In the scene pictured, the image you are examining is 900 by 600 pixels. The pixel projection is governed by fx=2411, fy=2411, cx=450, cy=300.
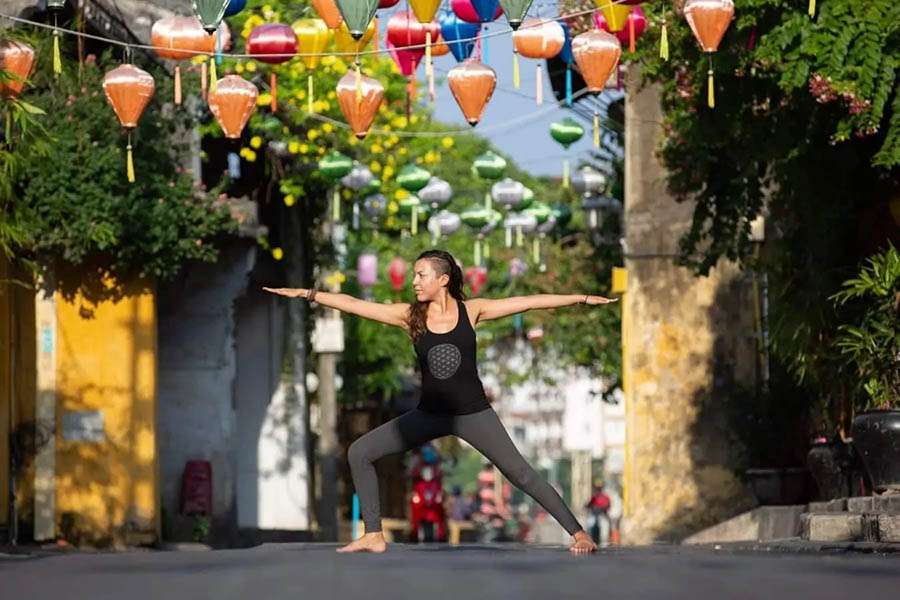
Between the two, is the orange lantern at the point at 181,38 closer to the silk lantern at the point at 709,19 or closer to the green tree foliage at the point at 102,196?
the green tree foliage at the point at 102,196

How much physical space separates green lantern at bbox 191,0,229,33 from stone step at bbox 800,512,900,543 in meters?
6.05

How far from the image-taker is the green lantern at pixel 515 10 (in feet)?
60.8

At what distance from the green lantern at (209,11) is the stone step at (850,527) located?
605cm

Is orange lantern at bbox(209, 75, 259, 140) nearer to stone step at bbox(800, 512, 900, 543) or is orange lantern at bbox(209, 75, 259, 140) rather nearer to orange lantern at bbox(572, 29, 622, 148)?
orange lantern at bbox(572, 29, 622, 148)

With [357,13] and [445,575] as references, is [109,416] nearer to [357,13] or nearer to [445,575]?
[357,13]

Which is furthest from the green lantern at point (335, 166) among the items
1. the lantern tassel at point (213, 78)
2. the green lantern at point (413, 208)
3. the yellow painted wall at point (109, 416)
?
the lantern tassel at point (213, 78)

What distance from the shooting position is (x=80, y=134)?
80.5ft

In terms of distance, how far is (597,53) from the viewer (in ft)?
67.0

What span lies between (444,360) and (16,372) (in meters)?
12.4

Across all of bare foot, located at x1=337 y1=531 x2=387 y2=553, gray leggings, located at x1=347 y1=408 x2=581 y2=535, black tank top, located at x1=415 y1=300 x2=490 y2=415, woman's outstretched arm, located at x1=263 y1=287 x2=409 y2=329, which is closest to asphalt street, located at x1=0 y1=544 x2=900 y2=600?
bare foot, located at x1=337 y1=531 x2=387 y2=553

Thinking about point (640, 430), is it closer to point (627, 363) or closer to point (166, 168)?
point (627, 363)

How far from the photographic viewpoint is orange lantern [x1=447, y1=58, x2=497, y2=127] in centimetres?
2033

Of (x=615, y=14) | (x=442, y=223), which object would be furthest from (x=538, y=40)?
(x=442, y=223)

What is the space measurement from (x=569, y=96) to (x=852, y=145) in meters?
3.64
